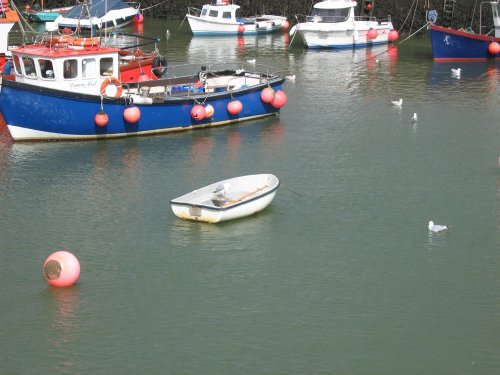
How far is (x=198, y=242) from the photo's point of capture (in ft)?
71.0

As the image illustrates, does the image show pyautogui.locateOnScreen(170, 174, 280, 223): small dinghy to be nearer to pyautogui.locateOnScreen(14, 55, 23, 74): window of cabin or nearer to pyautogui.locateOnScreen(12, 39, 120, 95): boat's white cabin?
pyautogui.locateOnScreen(12, 39, 120, 95): boat's white cabin

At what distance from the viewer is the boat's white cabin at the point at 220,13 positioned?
175 ft

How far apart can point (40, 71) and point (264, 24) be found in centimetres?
2660

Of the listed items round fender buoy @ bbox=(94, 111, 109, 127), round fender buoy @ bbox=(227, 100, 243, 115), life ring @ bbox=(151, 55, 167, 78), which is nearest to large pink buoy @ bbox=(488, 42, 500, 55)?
life ring @ bbox=(151, 55, 167, 78)

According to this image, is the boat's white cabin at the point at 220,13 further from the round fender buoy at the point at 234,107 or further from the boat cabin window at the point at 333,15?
the round fender buoy at the point at 234,107

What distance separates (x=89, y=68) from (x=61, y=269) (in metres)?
11.6

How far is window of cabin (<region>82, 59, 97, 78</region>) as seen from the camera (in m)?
29.2

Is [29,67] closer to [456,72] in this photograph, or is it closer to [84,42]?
[84,42]

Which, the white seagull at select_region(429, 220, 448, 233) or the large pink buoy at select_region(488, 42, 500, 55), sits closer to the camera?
the white seagull at select_region(429, 220, 448, 233)

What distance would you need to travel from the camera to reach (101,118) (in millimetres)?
28734

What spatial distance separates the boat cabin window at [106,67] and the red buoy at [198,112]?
2734 mm

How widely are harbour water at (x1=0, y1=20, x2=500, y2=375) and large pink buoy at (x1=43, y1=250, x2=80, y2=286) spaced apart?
22 cm

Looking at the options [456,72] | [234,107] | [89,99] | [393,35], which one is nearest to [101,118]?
[89,99]

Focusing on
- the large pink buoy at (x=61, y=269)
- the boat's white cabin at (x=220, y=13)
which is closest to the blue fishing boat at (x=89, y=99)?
the large pink buoy at (x=61, y=269)
